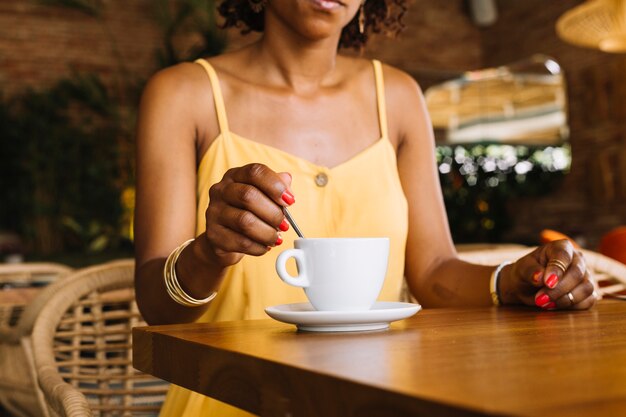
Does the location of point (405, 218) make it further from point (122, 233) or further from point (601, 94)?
point (601, 94)

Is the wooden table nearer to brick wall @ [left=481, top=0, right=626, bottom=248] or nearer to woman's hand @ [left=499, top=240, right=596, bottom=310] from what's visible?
woman's hand @ [left=499, top=240, right=596, bottom=310]

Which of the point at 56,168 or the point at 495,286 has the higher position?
the point at 56,168

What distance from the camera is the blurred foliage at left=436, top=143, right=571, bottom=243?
311 inches

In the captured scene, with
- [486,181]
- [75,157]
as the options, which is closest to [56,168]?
[75,157]

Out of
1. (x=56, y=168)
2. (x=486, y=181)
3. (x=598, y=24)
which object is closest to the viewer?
(x=598, y=24)

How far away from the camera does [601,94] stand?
7172 millimetres

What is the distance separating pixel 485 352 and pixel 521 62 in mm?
7763

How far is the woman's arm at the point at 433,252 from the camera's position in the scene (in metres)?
1.00

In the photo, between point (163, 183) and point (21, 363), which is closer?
point (163, 183)

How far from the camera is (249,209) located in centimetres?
77

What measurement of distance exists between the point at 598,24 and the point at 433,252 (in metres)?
3.28

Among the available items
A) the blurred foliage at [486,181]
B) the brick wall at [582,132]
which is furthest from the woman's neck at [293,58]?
the blurred foliage at [486,181]

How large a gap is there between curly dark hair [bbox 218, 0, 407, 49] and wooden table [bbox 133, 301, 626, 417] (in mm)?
808

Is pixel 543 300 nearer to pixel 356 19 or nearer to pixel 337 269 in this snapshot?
pixel 337 269
